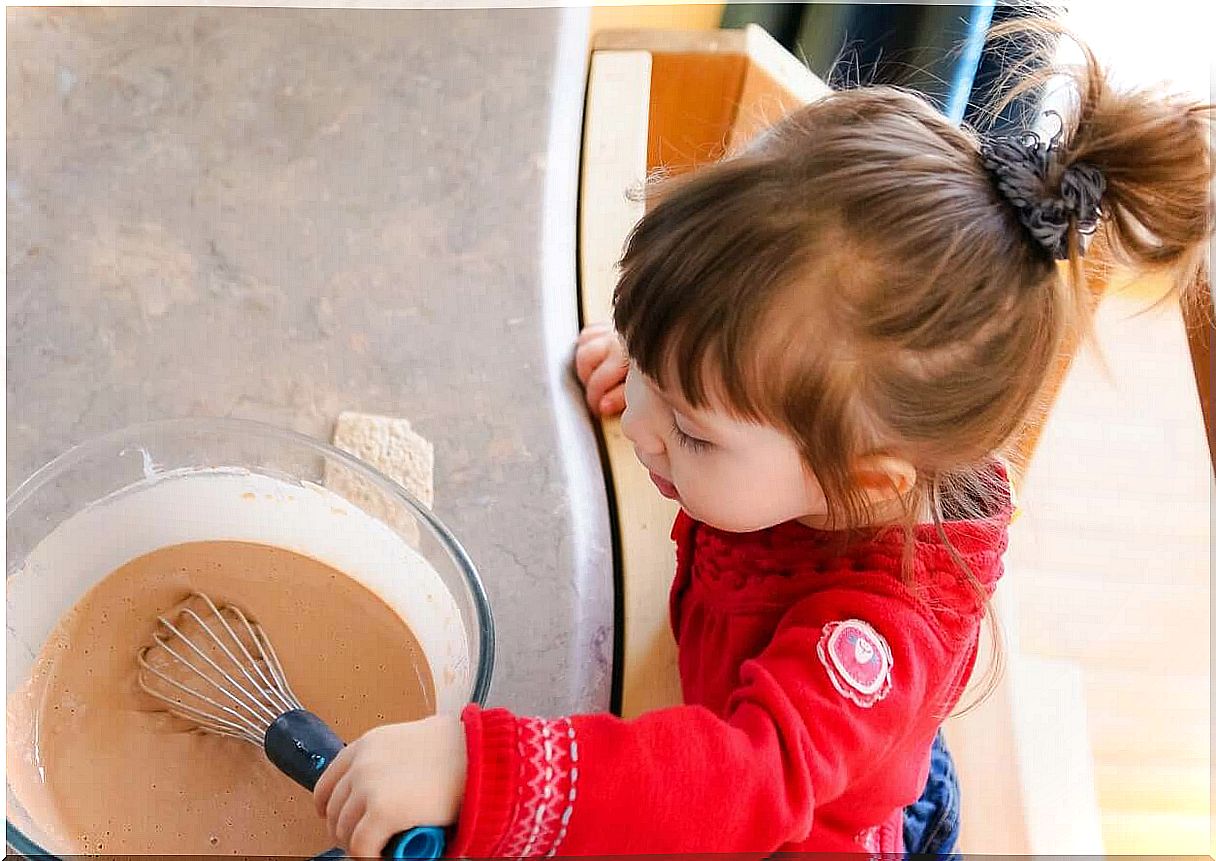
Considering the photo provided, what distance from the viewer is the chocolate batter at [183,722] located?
1.70 ft

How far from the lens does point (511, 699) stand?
0.59m

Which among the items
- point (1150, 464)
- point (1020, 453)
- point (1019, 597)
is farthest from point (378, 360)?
point (1150, 464)

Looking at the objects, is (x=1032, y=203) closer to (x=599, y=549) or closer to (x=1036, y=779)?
(x=599, y=549)

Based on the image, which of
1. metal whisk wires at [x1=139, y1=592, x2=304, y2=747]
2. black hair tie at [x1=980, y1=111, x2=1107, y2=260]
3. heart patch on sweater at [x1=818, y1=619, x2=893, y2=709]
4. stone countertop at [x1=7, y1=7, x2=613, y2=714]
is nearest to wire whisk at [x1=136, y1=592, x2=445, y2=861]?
metal whisk wires at [x1=139, y1=592, x2=304, y2=747]

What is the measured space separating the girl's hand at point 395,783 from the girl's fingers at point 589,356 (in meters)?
0.29

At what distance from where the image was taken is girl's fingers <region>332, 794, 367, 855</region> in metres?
0.44

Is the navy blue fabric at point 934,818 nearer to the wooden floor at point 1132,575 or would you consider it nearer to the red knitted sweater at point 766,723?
the red knitted sweater at point 766,723

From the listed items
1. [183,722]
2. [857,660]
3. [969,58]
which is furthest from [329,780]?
[969,58]

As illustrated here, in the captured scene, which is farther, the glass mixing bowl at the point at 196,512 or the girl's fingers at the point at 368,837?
the glass mixing bowl at the point at 196,512

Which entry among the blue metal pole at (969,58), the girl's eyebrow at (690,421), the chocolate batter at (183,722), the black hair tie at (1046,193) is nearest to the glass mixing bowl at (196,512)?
the chocolate batter at (183,722)

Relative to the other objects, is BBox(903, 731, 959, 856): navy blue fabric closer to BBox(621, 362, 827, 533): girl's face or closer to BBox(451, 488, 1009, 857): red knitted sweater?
BBox(451, 488, 1009, 857): red knitted sweater

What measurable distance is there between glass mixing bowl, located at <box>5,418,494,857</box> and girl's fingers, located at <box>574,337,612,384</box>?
18 centimetres

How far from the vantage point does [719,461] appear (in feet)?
1.73

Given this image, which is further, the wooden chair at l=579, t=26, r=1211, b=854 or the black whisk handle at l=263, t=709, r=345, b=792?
the wooden chair at l=579, t=26, r=1211, b=854
